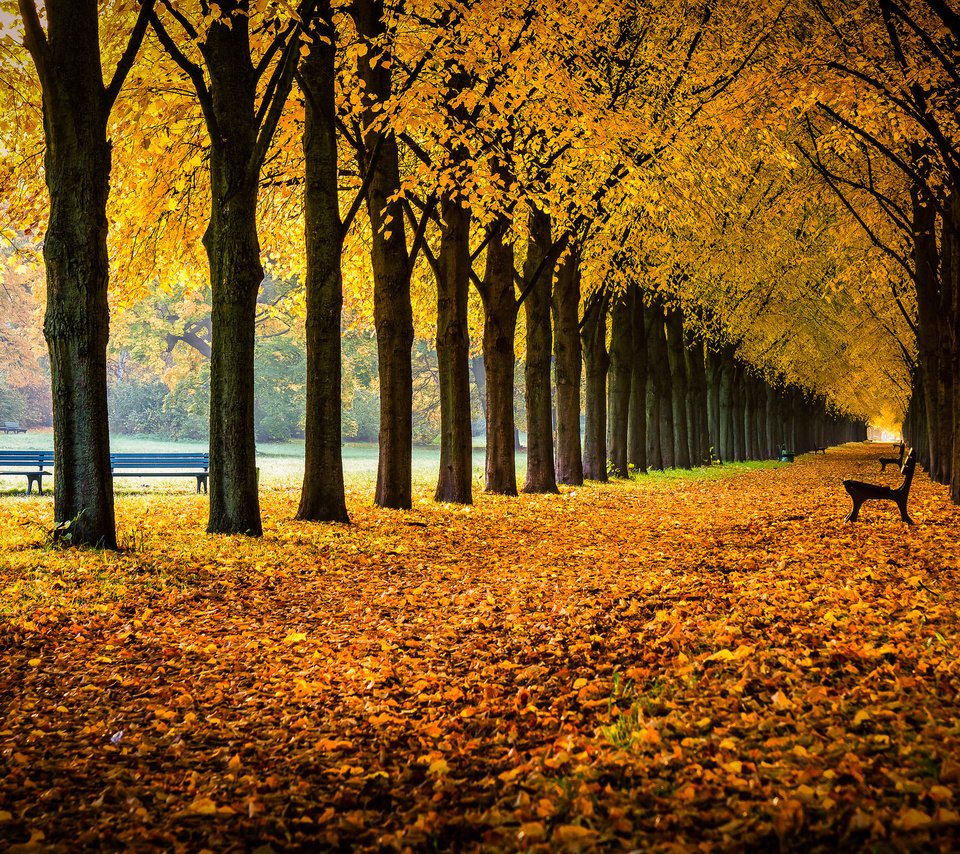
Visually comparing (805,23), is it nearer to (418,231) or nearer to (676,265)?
(418,231)

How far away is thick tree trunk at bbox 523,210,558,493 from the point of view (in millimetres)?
20781

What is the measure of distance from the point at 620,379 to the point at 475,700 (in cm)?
2265

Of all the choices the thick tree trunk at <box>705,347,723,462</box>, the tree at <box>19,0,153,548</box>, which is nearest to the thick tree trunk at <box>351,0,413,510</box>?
the tree at <box>19,0,153,548</box>

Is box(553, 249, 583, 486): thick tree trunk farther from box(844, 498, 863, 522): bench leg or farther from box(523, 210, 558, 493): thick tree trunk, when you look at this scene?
box(844, 498, 863, 522): bench leg

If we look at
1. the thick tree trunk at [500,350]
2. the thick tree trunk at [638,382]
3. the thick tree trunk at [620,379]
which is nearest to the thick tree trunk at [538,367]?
the thick tree trunk at [500,350]

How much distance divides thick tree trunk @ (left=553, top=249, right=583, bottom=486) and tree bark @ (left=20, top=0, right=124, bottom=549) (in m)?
14.6

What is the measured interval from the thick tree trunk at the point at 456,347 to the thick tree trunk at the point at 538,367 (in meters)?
3.12

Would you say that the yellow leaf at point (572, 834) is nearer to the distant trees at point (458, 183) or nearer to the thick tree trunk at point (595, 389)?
the distant trees at point (458, 183)

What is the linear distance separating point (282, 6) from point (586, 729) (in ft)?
29.6

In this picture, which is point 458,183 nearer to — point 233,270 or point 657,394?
point 233,270

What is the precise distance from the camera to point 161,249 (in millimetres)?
16766

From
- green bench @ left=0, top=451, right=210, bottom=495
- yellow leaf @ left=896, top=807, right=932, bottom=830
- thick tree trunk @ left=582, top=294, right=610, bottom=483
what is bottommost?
yellow leaf @ left=896, top=807, right=932, bottom=830

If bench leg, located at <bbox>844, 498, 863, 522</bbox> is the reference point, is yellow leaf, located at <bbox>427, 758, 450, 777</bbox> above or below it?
below

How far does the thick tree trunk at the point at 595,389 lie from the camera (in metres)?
25.4
